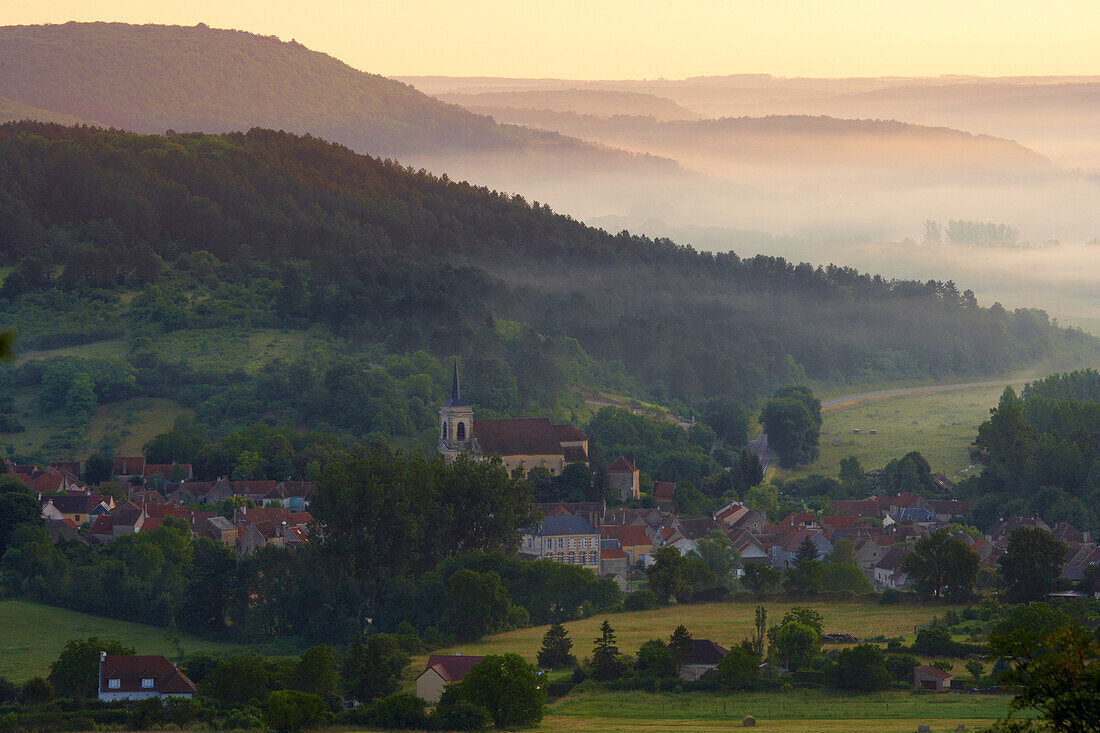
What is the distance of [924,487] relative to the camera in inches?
4424

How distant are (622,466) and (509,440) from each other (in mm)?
7611

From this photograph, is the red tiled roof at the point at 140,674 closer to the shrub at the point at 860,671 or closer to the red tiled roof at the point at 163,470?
the shrub at the point at 860,671

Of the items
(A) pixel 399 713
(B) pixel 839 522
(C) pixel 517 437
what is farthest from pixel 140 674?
(B) pixel 839 522

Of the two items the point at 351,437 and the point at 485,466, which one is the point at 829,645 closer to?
the point at 485,466

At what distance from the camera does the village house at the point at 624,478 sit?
105 metres

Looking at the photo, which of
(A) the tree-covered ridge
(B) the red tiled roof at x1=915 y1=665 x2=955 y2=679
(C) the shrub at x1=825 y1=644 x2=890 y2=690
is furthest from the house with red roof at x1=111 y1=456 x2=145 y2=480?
(B) the red tiled roof at x1=915 y1=665 x2=955 y2=679

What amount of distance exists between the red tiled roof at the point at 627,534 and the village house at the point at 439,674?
33.6 m

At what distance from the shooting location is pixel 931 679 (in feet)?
187

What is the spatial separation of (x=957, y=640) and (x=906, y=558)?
40.7 feet

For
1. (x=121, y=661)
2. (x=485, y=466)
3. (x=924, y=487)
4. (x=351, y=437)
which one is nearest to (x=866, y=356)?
(x=924, y=487)

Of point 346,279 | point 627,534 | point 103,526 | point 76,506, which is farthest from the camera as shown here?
point 346,279

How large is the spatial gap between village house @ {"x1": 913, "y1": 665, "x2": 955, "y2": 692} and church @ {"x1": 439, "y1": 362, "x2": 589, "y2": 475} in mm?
48584

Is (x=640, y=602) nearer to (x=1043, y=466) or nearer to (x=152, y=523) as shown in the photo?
(x=152, y=523)

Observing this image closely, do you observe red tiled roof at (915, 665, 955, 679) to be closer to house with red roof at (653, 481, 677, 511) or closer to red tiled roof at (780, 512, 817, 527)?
red tiled roof at (780, 512, 817, 527)
